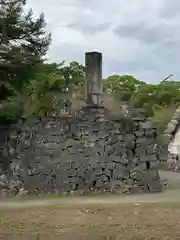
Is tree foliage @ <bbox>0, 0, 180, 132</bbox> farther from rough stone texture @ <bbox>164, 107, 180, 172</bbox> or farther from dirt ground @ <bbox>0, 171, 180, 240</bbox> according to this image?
rough stone texture @ <bbox>164, 107, 180, 172</bbox>

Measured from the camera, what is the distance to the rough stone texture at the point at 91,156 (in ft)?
45.9

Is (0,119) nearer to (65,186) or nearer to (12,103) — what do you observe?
(12,103)

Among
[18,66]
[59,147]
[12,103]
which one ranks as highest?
[18,66]

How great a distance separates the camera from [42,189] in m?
14.0

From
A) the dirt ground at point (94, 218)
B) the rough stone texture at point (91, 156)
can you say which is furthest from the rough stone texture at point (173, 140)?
the dirt ground at point (94, 218)

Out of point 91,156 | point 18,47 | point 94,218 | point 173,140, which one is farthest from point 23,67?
point 173,140

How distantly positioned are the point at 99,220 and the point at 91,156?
184 inches

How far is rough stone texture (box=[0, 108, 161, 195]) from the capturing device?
1398 cm

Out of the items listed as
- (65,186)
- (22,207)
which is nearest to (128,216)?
(22,207)

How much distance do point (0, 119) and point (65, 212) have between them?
5552mm

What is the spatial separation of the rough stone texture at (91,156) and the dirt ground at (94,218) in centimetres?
113

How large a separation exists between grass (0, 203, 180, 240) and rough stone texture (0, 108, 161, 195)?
2.72m

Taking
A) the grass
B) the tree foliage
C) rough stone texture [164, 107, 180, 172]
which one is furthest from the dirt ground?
rough stone texture [164, 107, 180, 172]

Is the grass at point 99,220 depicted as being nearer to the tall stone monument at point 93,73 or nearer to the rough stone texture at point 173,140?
the tall stone monument at point 93,73
